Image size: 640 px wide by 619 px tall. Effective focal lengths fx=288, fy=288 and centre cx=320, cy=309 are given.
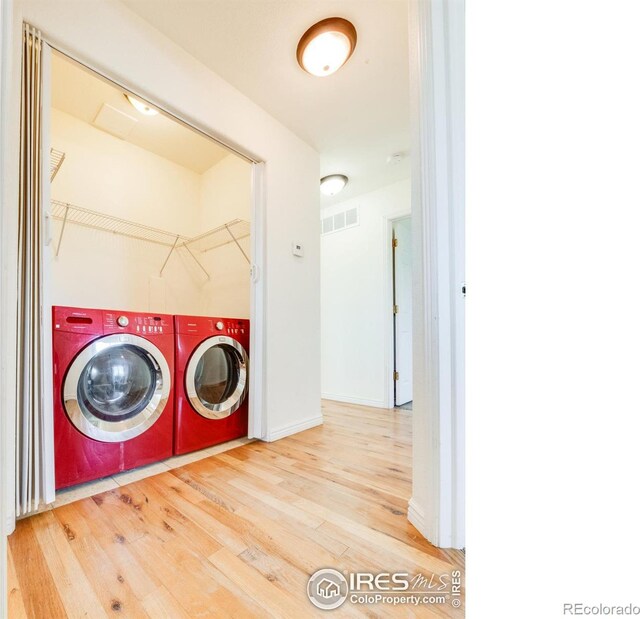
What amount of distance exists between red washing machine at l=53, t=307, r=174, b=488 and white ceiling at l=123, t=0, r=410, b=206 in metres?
1.57

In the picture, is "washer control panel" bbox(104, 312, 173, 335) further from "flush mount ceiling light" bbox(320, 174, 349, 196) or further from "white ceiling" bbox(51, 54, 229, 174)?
"flush mount ceiling light" bbox(320, 174, 349, 196)

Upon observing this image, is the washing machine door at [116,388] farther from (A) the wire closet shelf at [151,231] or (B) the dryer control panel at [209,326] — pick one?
(A) the wire closet shelf at [151,231]

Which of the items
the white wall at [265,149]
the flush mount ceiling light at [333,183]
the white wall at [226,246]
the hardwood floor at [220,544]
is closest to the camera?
the hardwood floor at [220,544]

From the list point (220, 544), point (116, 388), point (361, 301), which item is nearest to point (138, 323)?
point (116, 388)

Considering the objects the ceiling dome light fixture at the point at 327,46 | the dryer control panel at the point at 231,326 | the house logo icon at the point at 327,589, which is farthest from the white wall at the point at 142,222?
the house logo icon at the point at 327,589

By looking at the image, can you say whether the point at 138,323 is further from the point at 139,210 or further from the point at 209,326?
the point at 139,210

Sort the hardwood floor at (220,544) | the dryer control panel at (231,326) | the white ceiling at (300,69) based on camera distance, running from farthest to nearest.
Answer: the dryer control panel at (231,326) < the white ceiling at (300,69) < the hardwood floor at (220,544)

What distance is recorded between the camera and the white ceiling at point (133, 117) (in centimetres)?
186

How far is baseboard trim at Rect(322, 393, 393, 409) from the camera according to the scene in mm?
2988

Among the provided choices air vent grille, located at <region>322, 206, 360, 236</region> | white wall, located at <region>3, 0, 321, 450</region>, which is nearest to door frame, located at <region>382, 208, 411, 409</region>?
air vent grille, located at <region>322, 206, 360, 236</region>

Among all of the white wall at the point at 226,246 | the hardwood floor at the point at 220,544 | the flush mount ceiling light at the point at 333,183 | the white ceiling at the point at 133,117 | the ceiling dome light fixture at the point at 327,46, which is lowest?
the hardwood floor at the point at 220,544

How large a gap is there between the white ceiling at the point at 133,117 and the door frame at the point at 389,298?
1.74m
